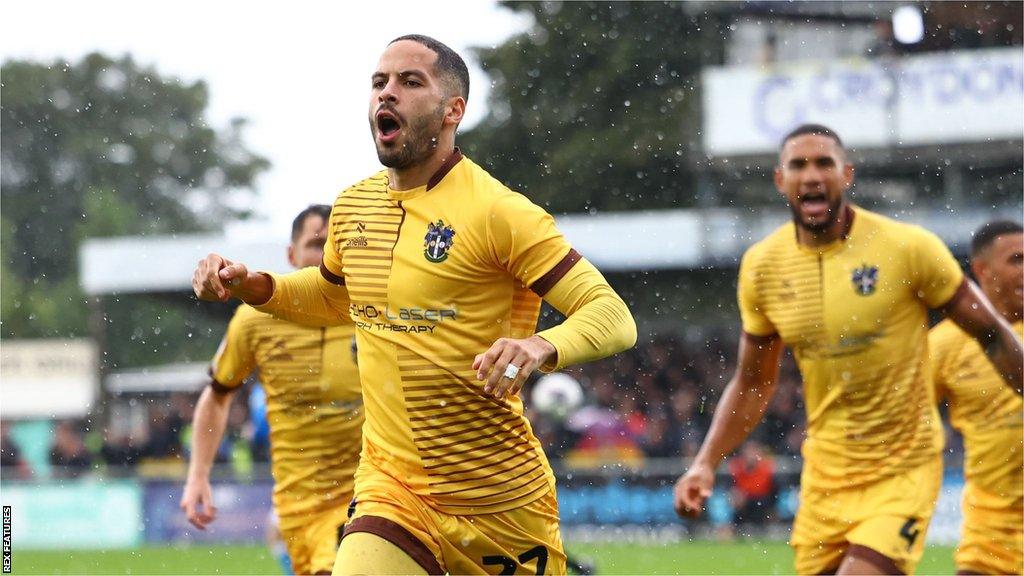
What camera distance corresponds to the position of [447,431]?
5.36 meters

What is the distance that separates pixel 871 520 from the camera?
6.73m

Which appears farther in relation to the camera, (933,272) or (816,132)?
(816,132)

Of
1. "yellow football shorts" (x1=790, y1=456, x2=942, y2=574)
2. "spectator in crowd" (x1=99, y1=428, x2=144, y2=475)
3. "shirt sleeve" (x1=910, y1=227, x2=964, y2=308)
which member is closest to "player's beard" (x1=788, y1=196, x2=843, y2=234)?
"shirt sleeve" (x1=910, y1=227, x2=964, y2=308)

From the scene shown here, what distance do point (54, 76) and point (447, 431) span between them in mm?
50346

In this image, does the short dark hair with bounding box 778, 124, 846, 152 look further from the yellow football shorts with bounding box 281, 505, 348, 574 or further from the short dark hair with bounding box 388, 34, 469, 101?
the yellow football shorts with bounding box 281, 505, 348, 574

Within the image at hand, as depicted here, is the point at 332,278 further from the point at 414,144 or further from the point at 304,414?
the point at 304,414

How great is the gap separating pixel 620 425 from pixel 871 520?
1577 centimetres

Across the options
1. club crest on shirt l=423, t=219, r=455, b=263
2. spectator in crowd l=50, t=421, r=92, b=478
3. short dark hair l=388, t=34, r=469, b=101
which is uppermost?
short dark hair l=388, t=34, r=469, b=101

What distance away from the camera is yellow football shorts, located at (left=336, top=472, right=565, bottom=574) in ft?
17.3

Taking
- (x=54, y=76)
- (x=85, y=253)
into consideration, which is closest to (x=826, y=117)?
(x=85, y=253)

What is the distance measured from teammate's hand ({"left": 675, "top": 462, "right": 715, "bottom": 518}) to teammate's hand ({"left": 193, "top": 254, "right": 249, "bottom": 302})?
2305 millimetres

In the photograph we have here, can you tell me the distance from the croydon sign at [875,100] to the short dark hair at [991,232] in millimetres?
21507

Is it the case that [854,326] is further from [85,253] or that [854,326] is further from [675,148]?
[675,148]

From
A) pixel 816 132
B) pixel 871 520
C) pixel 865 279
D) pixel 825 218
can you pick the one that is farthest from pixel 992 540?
pixel 816 132
